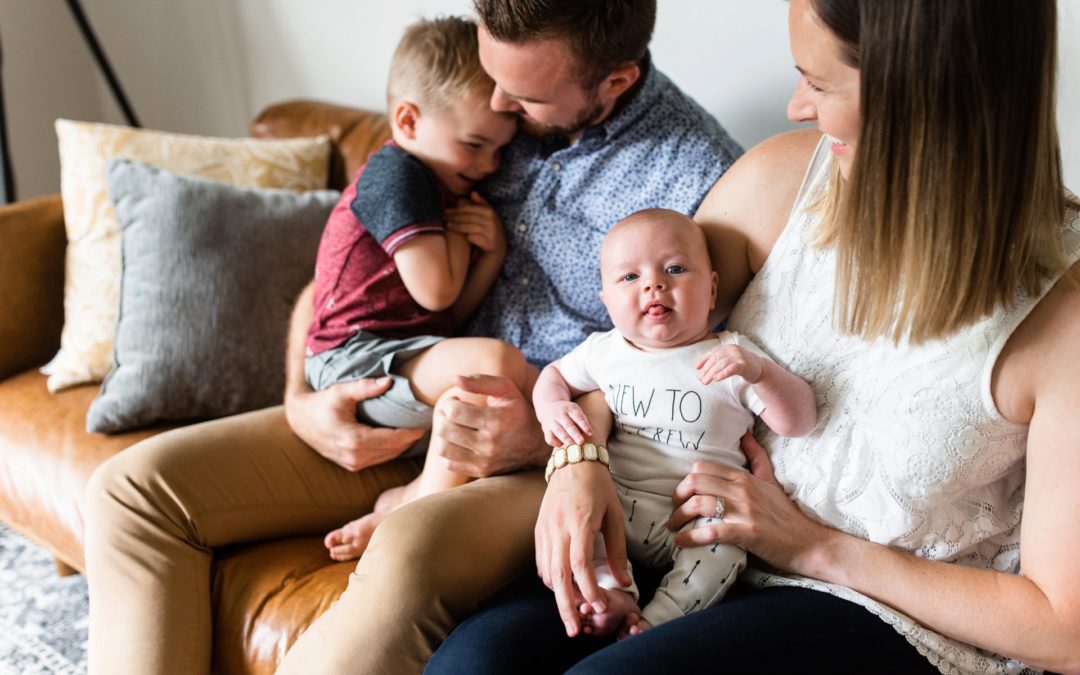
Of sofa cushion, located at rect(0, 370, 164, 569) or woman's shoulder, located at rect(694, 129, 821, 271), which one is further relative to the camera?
sofa cushion, located at rect(0, 370, 164, 569)

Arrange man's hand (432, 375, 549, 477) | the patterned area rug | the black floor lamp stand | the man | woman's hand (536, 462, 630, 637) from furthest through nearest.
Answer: the black floor lamp stand
the patterned area rug
man's hand (432, 375, 549, 477)
the man
woman's hand (536, 462, 630, 637)

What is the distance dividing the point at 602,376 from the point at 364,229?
62 cm

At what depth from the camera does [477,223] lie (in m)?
1.80

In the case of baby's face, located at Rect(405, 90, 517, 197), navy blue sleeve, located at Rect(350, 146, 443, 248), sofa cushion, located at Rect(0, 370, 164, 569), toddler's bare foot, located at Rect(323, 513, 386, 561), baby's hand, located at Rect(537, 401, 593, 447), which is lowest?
sofa cushion, located at Rect(0, 370, 164, 569)

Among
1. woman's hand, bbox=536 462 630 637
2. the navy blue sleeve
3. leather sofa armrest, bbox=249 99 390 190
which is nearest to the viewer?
woman's hand, bbox=536 462 630 637

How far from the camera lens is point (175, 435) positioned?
67.9 inches

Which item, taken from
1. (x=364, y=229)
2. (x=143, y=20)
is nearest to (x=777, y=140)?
(x=364, y=229)

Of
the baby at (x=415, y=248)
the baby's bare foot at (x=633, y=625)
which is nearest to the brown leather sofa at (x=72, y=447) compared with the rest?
the baby at (x=415, y=248)

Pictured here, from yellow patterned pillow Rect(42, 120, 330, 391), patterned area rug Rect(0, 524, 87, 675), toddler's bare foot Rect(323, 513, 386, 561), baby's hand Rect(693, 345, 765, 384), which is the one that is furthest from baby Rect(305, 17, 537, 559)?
patterned area rug Rect(0, 524, 87, 675)

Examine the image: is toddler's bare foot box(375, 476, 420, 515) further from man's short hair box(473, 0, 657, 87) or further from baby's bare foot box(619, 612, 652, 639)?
man's short hair box(473, 0, 657, 87)

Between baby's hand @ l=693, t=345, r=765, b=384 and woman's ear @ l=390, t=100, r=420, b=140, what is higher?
woman's ear @ l=390, t=100, r=420, b=140

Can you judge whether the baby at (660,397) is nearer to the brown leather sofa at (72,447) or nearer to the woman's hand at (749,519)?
the woman's hand at (749,519)

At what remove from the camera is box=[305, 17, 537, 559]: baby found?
67.0 inches

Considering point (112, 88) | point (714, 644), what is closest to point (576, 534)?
point (714, 644)
